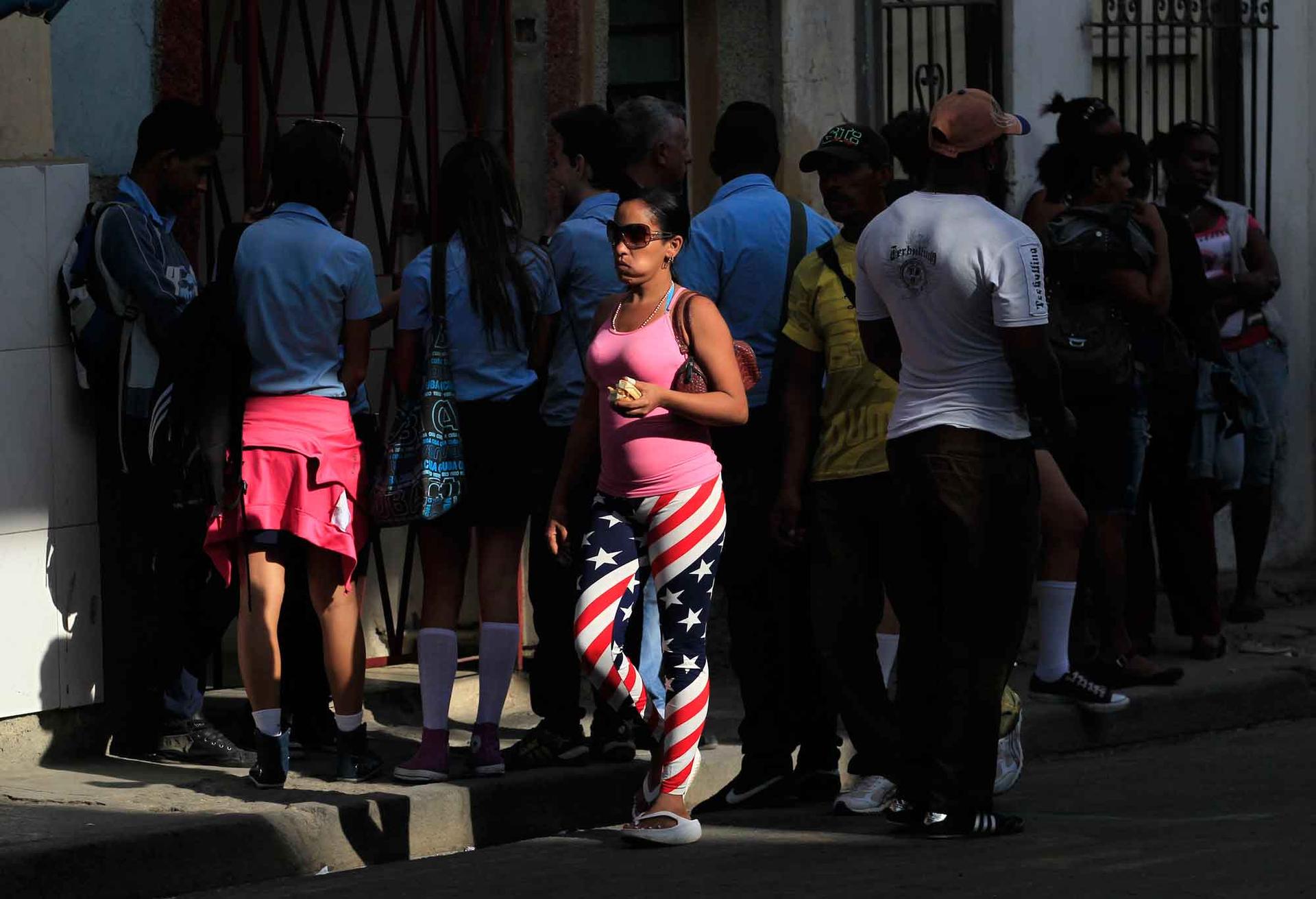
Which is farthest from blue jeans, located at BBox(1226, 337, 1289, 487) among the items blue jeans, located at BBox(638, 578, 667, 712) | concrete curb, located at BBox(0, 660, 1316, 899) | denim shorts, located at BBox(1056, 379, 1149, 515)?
blue jeans, located at BBox(638, 578, 667, 712)

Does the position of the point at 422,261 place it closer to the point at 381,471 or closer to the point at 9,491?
the point at 381,471

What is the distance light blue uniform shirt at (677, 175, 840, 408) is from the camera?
6.72 metres

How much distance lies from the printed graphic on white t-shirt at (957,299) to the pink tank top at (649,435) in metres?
0.56

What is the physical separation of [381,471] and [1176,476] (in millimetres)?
3711

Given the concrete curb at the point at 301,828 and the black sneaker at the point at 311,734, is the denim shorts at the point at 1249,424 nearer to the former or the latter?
the concrete curb at the point at 301,828

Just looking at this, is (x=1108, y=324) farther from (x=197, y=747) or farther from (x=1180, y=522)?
(x=197, y=747)

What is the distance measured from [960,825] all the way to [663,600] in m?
0.98

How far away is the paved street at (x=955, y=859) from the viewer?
532 centimetres

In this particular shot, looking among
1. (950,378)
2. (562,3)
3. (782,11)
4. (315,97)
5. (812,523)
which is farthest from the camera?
(782,11)

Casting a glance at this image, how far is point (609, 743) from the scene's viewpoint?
22.9 feet

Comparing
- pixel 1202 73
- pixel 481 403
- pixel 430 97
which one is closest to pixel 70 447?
pixel 481 403

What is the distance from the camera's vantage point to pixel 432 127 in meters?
8.41

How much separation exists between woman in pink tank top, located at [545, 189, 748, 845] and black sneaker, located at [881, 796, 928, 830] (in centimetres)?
52

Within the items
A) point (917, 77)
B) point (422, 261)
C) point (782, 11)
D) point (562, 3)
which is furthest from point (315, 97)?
point (917, 77)
